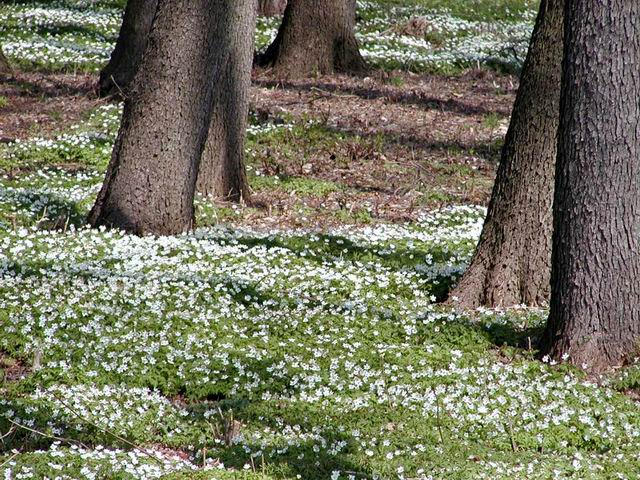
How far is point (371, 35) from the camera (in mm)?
25141

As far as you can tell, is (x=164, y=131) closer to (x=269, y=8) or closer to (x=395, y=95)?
(x=395, y=95)

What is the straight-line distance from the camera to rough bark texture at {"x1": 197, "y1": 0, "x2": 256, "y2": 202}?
43.5 ft

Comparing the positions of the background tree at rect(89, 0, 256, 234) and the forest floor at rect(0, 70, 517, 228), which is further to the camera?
the forest floor at rect(0, 70, 517, 228)

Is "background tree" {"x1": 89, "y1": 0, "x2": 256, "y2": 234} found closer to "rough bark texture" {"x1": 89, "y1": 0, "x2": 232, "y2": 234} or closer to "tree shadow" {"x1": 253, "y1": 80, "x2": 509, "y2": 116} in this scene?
"rough bark texture" {"x1": 89, "y1": 0, "x2": 232, "y2": 234}

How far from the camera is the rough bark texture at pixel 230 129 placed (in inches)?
522

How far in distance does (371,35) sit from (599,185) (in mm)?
17777

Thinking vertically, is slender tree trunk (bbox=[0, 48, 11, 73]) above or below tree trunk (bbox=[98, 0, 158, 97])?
below

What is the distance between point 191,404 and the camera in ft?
24.8

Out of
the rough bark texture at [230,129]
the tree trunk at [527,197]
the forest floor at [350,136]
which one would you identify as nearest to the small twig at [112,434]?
the tree trunk at [527,197]

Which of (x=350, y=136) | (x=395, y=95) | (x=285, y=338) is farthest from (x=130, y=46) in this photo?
(x=285, y=338)

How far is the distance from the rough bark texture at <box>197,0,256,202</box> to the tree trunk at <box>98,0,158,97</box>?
4.90m

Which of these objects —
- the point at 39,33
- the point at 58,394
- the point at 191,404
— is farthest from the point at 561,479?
the point at 39,33

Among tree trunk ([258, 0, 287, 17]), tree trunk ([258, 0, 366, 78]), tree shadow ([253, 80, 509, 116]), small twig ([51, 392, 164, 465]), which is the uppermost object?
tree trunk ([258, 0, 287, 17])

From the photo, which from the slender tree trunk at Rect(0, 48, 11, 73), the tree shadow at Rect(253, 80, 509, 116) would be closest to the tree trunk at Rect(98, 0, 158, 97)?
the tree shadow at Rect(253, 80, 509, 116)
